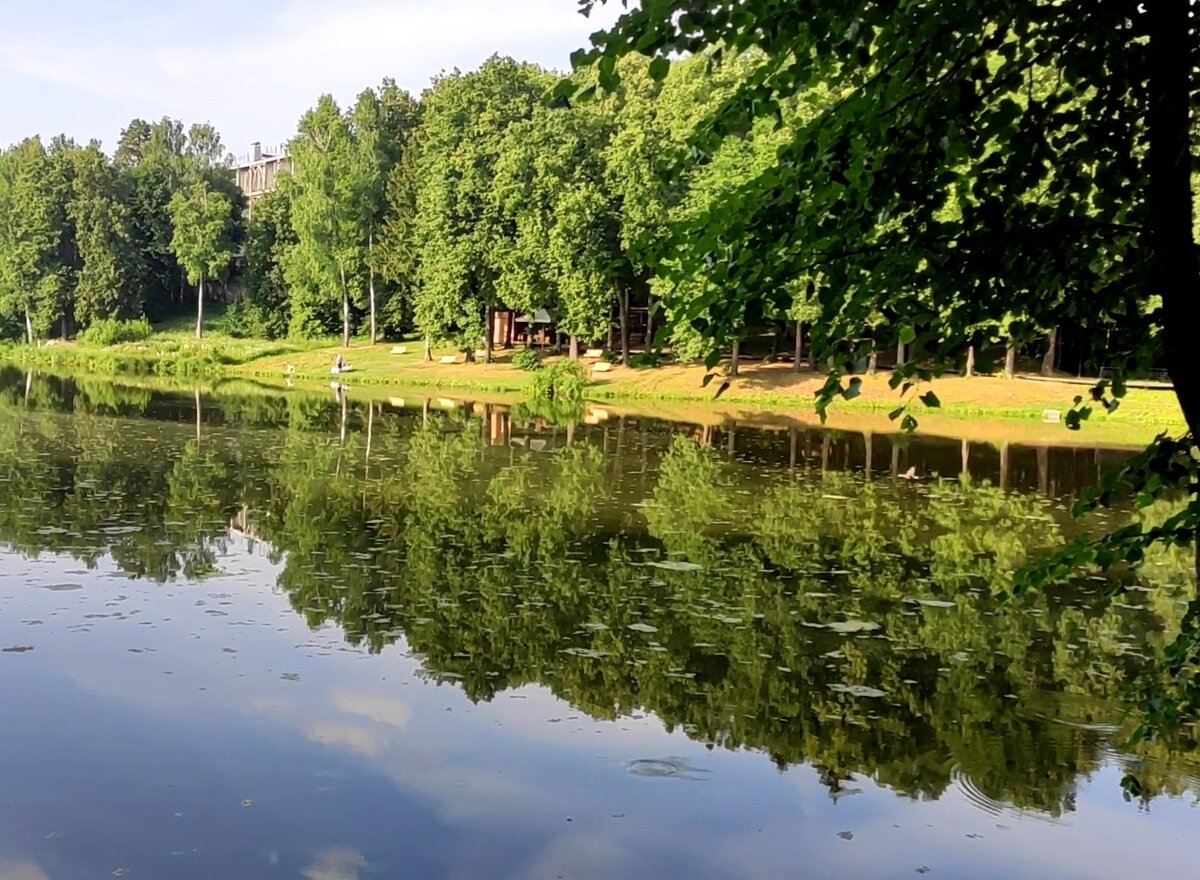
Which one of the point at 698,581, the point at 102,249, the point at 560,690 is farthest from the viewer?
the point at 102,249

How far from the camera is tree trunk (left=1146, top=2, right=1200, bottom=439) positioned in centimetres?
331

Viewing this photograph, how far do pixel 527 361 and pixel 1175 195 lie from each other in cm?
4986

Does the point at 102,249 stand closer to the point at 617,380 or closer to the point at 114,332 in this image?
the point at 114,332

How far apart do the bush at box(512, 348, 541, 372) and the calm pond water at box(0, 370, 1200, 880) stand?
32.6 metres

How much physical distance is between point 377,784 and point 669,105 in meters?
48.4

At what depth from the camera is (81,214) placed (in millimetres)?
77438

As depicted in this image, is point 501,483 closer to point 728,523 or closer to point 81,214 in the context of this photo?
point 728,523

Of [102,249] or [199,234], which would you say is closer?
[199,234]

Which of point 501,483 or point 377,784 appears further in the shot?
point 501,483

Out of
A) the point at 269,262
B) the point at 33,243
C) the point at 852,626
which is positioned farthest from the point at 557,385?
the point at 33,243

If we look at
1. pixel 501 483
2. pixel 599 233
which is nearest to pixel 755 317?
pixel 501 483

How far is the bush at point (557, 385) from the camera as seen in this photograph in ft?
148

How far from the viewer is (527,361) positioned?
52.8 m

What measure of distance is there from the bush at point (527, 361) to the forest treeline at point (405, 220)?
2060 mm
